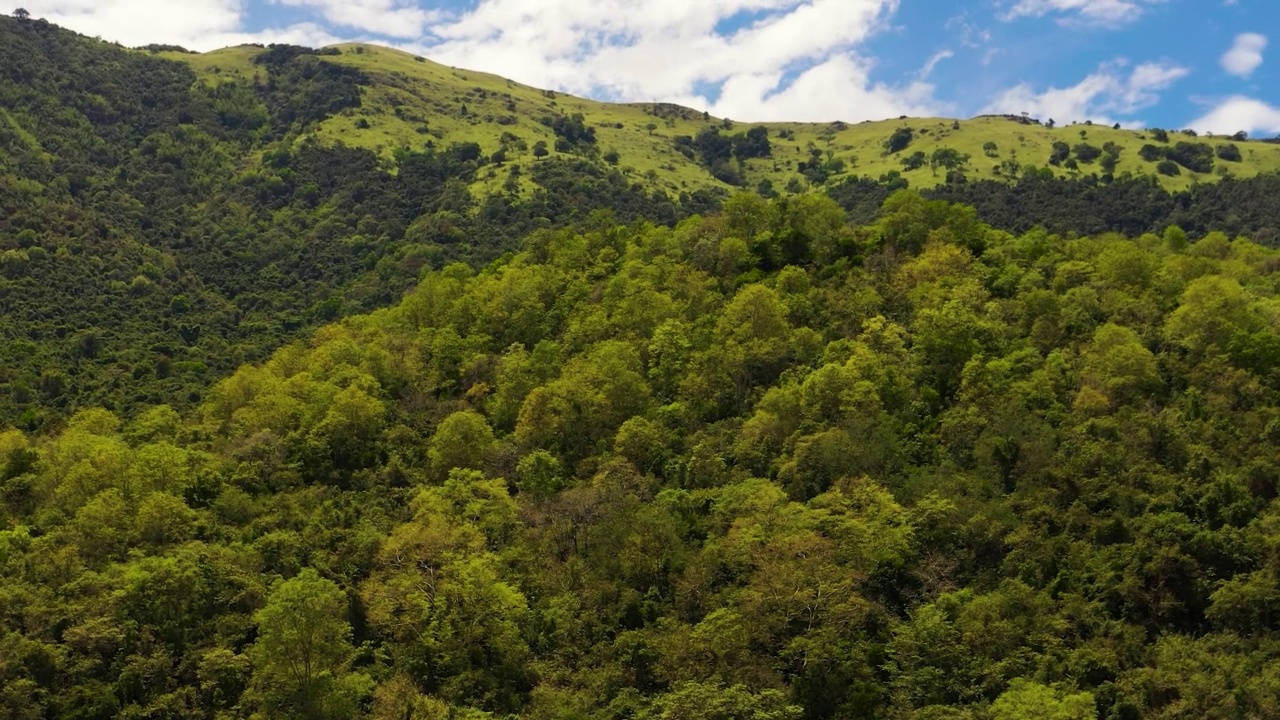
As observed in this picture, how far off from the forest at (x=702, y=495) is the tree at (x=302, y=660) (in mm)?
148

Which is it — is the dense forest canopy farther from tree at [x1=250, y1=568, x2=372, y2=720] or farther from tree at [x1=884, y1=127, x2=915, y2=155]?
tree at [x1=884, y1=127, x2=915, y2=155]

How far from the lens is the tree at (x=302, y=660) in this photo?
42.8 m

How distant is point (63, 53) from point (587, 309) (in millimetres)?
146067

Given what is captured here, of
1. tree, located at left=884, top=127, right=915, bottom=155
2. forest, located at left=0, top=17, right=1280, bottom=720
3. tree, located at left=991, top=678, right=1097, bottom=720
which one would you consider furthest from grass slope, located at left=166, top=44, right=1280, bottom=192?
tree, located at left=991, top=678, right=1097, bottom=720

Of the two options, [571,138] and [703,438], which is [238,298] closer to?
[571,138]

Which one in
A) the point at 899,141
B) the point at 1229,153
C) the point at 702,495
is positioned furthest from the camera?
the point at 899,141

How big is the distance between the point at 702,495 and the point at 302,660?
852 inches

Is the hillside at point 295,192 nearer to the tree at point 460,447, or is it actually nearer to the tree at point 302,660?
the tree at point 460,447

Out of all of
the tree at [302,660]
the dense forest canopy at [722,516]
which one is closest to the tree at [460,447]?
the dense forest canopy at [722,516]

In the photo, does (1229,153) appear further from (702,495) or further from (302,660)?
(302,660)

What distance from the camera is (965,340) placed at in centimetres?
6222

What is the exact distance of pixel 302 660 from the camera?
43.7 metres

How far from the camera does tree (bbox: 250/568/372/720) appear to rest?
42.8 metres

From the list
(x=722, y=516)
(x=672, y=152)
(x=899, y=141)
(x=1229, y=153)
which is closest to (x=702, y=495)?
(x=722, y=516)
